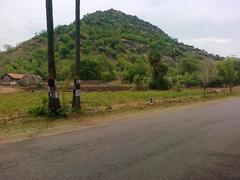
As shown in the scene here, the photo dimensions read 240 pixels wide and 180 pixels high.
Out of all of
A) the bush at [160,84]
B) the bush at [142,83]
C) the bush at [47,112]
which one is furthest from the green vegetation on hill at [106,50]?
the bush at [47,112]

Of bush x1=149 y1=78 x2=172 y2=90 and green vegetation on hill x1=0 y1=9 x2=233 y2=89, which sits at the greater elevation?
green vegetation on hill x1=0 y1=9 x2=233 y2=89

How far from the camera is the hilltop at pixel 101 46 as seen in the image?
4715 inches

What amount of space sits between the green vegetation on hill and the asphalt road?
77.0m

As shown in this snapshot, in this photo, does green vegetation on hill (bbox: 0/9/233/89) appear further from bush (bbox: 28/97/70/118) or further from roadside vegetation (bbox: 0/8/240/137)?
bush (bbox: 28/97/70/118)

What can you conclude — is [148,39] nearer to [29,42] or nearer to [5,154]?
[29,42]

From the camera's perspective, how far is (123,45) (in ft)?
479

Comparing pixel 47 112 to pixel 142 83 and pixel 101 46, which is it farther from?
pixel 101 46

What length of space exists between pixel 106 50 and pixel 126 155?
5024 inches

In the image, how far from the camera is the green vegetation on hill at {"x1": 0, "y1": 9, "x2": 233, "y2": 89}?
102 meters

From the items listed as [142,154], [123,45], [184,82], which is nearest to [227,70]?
[184,82]

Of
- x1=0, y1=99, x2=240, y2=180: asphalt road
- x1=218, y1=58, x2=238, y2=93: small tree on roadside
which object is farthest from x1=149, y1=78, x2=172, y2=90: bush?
x1=0, y1=99, x2=240, y2=180: asphalt road

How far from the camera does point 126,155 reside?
992cm

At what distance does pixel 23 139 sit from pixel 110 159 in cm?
443

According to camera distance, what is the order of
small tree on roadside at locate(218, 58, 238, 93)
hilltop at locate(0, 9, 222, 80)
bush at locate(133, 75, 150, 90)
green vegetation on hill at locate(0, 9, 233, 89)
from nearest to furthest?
small tree on roadside at locate(218, 58, 238, 93) → bush at locate(133, 75, 150, 90) → green vegetation on hill at locate(0, 9, 233, 89) → hilltop at locate(0, 9, 222, 80)
